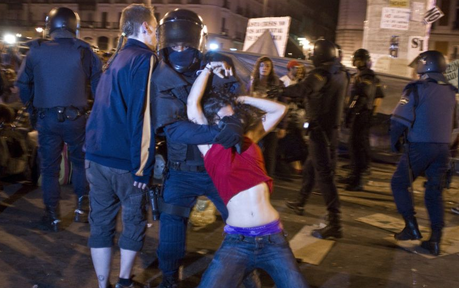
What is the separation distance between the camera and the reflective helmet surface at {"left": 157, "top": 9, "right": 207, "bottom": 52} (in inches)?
137

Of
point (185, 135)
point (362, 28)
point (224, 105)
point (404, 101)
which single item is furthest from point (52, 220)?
A: point (362, 28)

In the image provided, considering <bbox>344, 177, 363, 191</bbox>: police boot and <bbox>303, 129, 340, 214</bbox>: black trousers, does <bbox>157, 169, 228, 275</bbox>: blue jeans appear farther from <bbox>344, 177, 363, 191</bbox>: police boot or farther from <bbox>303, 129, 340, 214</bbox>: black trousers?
<bbox>344, 177, 363, 191</bbox>: police boot

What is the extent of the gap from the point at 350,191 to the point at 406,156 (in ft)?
8.90

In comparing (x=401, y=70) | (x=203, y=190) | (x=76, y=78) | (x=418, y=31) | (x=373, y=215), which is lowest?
(x=373, y=215)

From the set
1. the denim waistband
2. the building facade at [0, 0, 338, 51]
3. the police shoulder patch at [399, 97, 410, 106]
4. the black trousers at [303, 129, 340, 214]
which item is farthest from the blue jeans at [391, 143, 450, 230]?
the building facade at [0, 0, 338, 51]

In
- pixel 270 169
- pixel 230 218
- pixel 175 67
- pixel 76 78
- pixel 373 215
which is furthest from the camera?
pixel 270 169

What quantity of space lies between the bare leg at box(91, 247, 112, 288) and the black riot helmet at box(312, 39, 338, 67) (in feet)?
9.37

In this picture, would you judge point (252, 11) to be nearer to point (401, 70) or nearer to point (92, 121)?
point (401, 70)

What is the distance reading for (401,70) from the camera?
10164 millimetres

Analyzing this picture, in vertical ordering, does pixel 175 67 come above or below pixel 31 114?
above

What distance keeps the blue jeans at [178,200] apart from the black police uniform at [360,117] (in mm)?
4685

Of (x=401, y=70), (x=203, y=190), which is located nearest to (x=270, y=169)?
(x=203, y=190)

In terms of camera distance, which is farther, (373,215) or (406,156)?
(373,215)

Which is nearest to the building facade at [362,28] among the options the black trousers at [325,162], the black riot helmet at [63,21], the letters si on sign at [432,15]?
the letters si on sign at [432,15]
